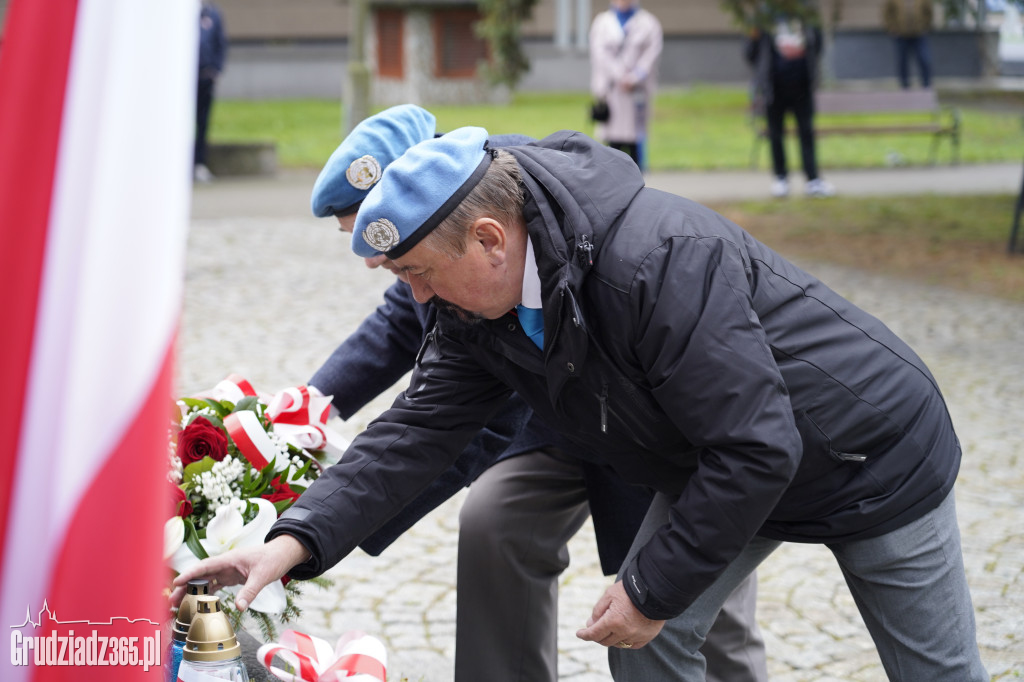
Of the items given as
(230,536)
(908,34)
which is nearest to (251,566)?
(230,536)

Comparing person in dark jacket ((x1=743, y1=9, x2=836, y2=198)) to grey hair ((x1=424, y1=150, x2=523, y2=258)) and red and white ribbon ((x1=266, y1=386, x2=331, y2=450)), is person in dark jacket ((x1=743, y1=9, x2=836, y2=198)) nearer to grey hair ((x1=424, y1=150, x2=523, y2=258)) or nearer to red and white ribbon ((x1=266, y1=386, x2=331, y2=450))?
red and white ribbon ((x1=266, y1=386, x2=331, y2=450))

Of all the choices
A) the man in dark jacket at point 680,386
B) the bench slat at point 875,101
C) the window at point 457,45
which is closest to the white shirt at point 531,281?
the man in dark jacket at point 680,386

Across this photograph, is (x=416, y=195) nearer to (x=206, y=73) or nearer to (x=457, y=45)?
(x=206, y=73)

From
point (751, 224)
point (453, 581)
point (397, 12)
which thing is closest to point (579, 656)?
point (453, 581)

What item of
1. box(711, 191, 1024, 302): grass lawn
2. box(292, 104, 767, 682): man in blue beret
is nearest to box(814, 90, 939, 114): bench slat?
box(711, 191, 1024, 302): grass lawn

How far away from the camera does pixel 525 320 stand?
219cm

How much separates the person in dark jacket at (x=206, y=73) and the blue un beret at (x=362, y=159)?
10.6 metres

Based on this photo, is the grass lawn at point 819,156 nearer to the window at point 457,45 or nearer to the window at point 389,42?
the window at point 457,45

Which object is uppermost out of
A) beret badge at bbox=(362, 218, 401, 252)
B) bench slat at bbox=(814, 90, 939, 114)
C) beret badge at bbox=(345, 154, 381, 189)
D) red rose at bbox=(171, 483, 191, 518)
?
beret badge at bbox=(345, 154, 381, 189)

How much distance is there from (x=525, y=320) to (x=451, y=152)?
1.13ft

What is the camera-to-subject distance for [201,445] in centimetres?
262

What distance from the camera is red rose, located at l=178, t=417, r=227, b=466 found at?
103 inches

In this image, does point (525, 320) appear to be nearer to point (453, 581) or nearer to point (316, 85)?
point (453, 581)

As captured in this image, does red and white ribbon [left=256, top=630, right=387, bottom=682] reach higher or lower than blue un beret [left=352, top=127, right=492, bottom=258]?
lower
